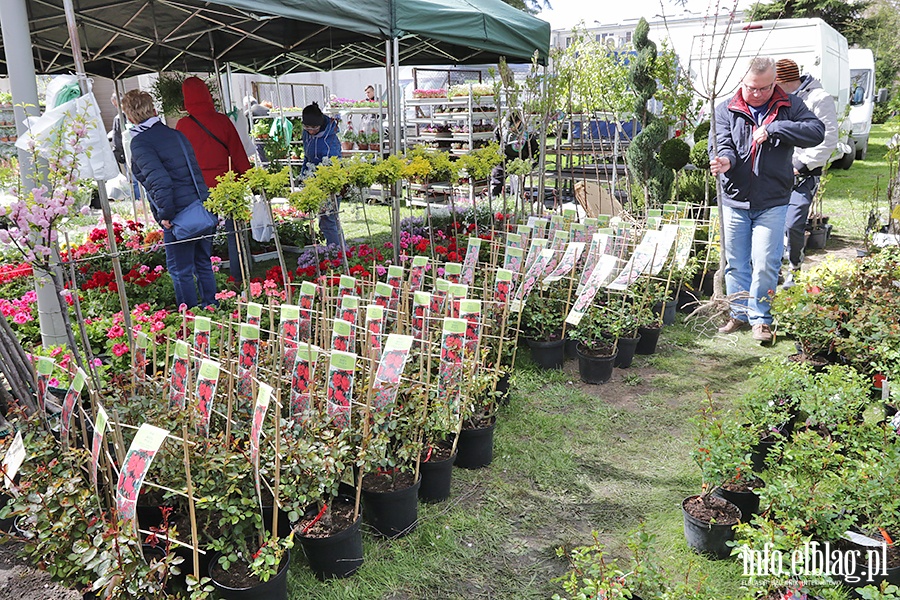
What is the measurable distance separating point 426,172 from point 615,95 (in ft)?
12.7

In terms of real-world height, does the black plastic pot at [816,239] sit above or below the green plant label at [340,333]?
below

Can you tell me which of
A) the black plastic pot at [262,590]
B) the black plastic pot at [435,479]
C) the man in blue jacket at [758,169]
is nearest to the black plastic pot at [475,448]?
the black plastic pot at [435,479]

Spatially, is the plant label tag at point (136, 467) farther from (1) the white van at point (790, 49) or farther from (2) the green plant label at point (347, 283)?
(1) the white van at point (790, 49)

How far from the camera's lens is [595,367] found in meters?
3.96

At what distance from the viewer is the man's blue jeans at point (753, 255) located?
4441 mm

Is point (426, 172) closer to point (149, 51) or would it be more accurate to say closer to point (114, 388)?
point (114, 388)

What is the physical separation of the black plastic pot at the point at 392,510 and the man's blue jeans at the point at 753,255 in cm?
294

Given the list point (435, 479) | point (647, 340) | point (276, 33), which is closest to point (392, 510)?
point (435, 479)

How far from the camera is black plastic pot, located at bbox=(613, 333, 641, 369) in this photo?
4.18 m

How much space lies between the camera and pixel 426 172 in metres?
4.88

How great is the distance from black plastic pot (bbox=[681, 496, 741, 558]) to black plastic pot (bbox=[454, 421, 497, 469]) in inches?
37.3

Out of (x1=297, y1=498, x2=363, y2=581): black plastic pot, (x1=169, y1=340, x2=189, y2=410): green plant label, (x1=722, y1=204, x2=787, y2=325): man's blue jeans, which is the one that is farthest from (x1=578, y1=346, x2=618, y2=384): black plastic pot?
(x1=169, y1=340, x2=189, y2=410): green plant label

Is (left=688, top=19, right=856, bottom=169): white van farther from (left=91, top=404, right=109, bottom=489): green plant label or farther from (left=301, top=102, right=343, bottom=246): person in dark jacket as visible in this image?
(left=91, top=404, right=109, bottom=489): green plant label

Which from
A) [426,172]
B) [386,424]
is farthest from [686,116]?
[386,424]
